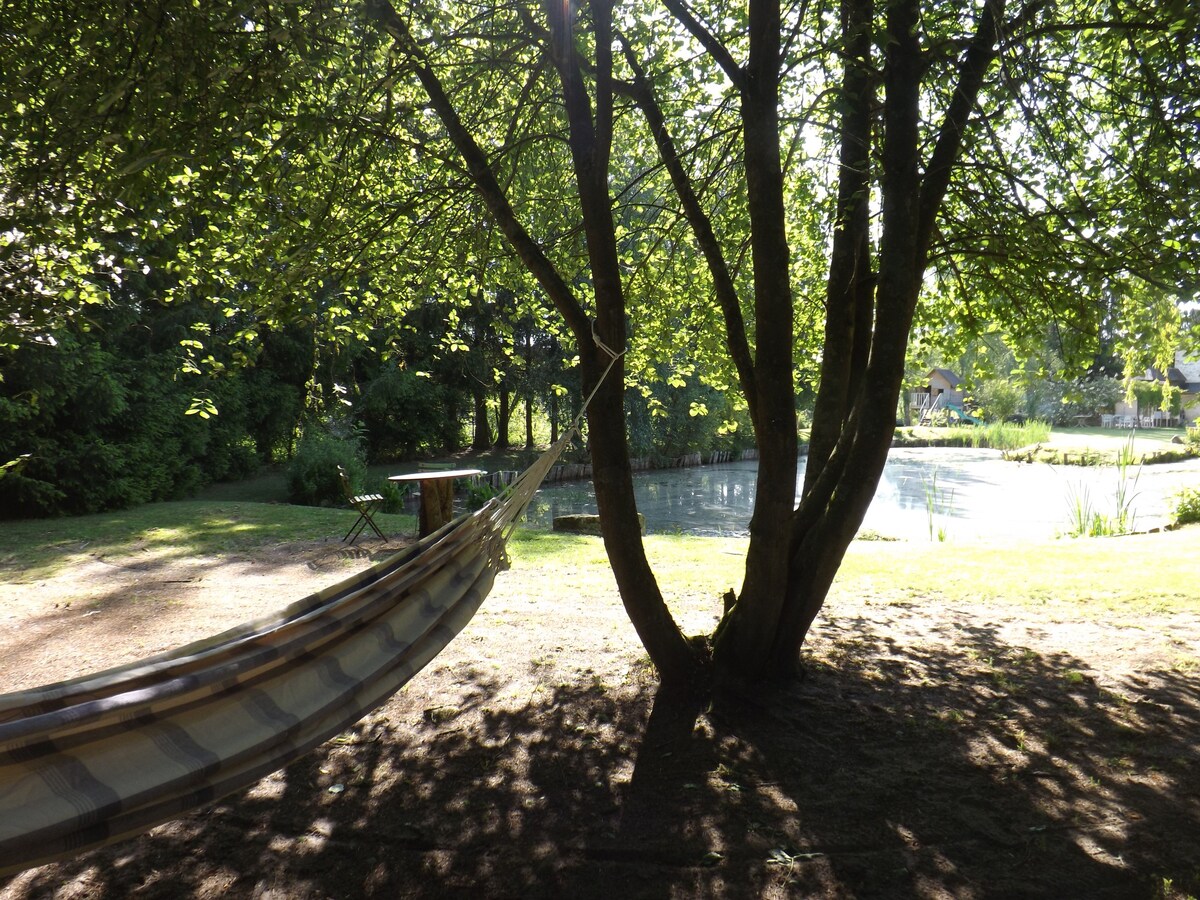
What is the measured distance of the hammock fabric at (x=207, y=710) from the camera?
4.68 ft

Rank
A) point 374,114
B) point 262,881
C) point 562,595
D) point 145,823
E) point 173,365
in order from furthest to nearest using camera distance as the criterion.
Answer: point 173,365
point 562,595
point 374,114
point 262,881
point 145,823

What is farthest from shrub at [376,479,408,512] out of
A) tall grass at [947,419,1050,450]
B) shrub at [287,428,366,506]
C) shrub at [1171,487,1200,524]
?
tall grass at [947,419,1050,450]

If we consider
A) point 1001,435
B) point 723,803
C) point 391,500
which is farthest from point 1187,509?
point 1001,435

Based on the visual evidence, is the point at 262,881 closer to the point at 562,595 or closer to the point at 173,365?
the point at 562,595

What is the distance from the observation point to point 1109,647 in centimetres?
358

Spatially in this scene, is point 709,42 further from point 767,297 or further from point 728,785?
point 728,785

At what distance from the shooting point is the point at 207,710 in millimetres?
1727

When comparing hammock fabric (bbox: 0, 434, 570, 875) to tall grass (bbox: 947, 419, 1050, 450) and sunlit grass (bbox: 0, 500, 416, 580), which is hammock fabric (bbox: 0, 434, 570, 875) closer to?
sunlit grass (bbox: 0, 500, 416, 580)

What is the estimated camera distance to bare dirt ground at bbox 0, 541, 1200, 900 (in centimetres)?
198

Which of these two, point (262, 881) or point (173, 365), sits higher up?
point (173, 365)

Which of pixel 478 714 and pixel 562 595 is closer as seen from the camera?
pixel 478 714

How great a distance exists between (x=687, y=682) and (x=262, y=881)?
4.90 feet

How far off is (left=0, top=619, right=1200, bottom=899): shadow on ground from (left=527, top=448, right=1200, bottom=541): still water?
18.4 feet

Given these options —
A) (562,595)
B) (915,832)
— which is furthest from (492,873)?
(562,595)
